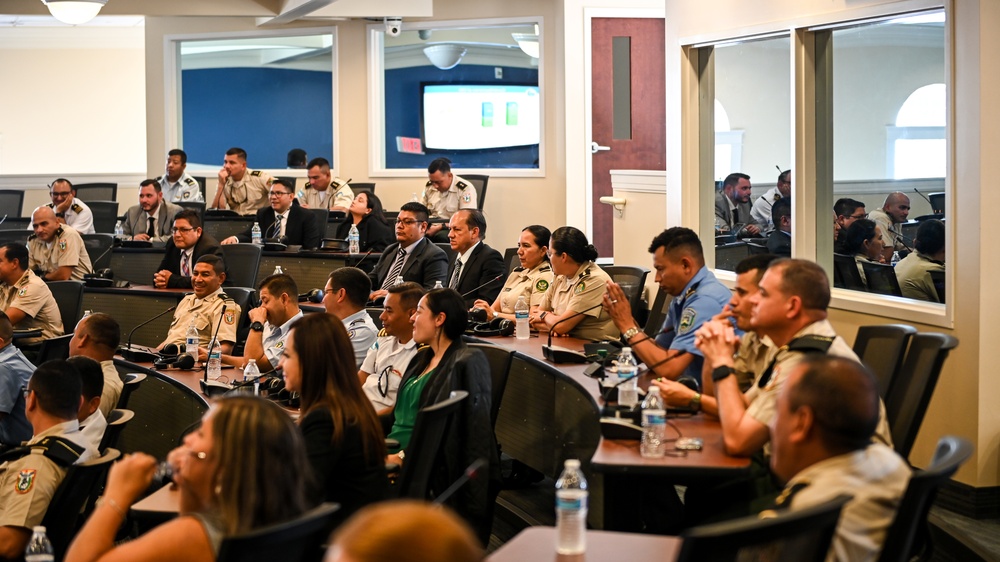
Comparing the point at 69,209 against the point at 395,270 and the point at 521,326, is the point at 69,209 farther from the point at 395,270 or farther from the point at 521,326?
the point at 521,326

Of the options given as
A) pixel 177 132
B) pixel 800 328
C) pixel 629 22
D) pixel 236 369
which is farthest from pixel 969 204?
pixel 177 132

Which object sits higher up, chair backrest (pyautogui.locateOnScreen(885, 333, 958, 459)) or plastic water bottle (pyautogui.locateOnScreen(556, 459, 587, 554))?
chair backrest (pyautogui.locateOnScreen(885, 333, 958, 459))

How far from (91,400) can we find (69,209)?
20.7ft

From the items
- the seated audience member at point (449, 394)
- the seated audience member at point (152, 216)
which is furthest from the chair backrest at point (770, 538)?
the seated audience member at point (152, 216)

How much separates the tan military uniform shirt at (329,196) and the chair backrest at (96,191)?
214cm

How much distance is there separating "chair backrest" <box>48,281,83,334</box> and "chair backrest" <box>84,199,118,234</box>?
375 centimetres

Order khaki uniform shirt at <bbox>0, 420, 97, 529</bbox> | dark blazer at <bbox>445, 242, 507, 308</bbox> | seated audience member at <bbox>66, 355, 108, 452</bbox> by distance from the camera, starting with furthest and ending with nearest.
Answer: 1. dark blazer at <bbox>445, 242, 507, 308</bbox>
2. seated audience member at <bbox>66, 355, 108, 452</bbox>
3. khaki uniform shirt at <bbox>0, 420, 97, 529</bbox>

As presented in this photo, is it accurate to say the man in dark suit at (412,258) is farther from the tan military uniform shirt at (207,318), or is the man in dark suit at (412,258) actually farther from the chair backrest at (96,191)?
the chair backrest at (96,191)

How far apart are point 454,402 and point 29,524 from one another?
1309 mm

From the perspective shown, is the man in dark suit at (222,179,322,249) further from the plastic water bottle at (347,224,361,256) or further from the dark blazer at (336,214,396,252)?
the plastic water bottle at (347,224,361,256)

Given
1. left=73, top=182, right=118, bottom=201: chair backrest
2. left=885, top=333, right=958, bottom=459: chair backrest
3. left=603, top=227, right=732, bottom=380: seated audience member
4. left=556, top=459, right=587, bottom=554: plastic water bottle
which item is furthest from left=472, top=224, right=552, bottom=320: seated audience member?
left=73, top=182, right=118, bottom=201: chair backrest

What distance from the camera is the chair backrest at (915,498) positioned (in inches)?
76.7

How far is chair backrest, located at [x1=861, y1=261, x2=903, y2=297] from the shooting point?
504cm

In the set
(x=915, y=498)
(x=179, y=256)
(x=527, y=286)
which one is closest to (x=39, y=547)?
(x=915, y=498)
